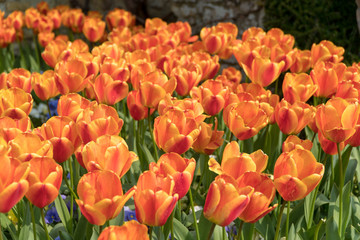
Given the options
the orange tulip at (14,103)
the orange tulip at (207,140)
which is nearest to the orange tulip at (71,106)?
the orange tulip at (14,103)

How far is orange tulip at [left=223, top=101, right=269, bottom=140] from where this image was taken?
161cm

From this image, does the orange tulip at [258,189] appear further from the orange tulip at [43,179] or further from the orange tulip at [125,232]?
Answer: the orange tulip at [43,179]

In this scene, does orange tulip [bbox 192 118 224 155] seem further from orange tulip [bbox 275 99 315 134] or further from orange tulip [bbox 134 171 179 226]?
orange tulip [bbox 134 171 179 226]

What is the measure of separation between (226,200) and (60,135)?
0.56 metres

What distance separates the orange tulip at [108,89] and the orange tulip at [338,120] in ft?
2.51

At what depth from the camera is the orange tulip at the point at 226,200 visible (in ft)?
3.56

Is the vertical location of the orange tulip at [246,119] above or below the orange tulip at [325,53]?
above

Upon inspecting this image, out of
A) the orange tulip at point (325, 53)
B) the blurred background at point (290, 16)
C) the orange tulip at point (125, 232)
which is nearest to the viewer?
the orange tulip at point (125, 232)

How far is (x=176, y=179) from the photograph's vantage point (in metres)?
1.16

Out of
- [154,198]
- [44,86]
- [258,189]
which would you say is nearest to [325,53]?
[44,86]

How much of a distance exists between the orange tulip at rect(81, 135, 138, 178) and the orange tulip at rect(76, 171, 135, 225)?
12 centimetres

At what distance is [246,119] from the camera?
5.40ft

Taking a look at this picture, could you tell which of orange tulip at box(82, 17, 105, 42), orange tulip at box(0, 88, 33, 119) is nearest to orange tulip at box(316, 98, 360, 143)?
orange tulip at box(0, 88, 33, 119)

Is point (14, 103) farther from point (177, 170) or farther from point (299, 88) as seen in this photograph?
point (299, 88)
